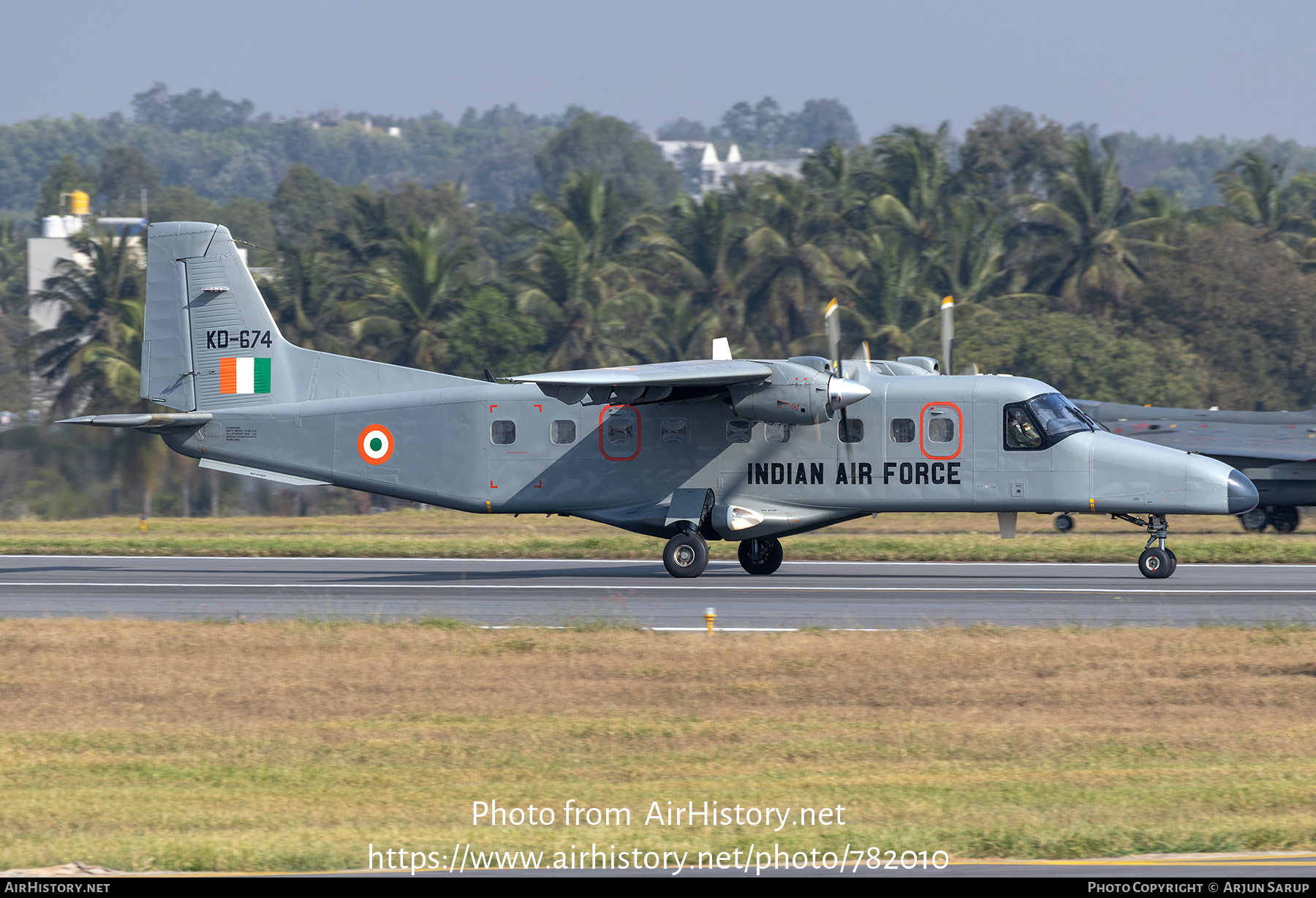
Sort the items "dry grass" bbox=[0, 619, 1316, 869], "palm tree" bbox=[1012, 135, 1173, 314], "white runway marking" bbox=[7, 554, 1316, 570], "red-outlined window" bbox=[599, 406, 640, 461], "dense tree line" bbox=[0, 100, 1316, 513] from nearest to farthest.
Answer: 1. "dry grass" bbox=[0, 619, 1316, 869]
2. "red-outlined window" bbox=[599, 406, 640, 461]
3. "white runway marking" bbox=[7, 554, 1316, 570]
4. "dense tree line" bbox=[0, 100, 1316, 513]
5. "palm tree" bbox=[1012, 135, 1173, 314]

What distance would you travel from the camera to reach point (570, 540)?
33.0 meters

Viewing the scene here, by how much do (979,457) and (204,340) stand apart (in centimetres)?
1431

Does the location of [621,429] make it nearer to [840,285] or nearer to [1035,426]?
[1035,426]

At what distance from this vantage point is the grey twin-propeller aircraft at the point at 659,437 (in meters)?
23.0

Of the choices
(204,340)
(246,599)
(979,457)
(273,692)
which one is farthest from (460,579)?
(273,692)

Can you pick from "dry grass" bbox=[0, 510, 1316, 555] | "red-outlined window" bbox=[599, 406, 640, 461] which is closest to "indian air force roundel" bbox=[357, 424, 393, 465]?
"red-outlined window" bbox=[599, 406, 640, 461]

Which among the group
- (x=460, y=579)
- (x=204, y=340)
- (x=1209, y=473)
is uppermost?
(x=204, y=340)

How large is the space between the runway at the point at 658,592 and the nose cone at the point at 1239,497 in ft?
4.36

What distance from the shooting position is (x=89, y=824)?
9180 millimetres

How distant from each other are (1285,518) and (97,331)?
43.1 m

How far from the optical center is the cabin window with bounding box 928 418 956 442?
23422 millimetres

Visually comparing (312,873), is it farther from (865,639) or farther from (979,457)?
(979,457)

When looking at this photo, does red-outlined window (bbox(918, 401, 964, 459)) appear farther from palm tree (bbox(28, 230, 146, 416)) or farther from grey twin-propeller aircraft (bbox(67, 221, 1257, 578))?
palm tree (bbox(28, 230, 146, 416))

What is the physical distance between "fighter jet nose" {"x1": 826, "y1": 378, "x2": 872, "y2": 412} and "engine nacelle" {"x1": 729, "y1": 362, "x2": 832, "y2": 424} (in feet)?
0.25
